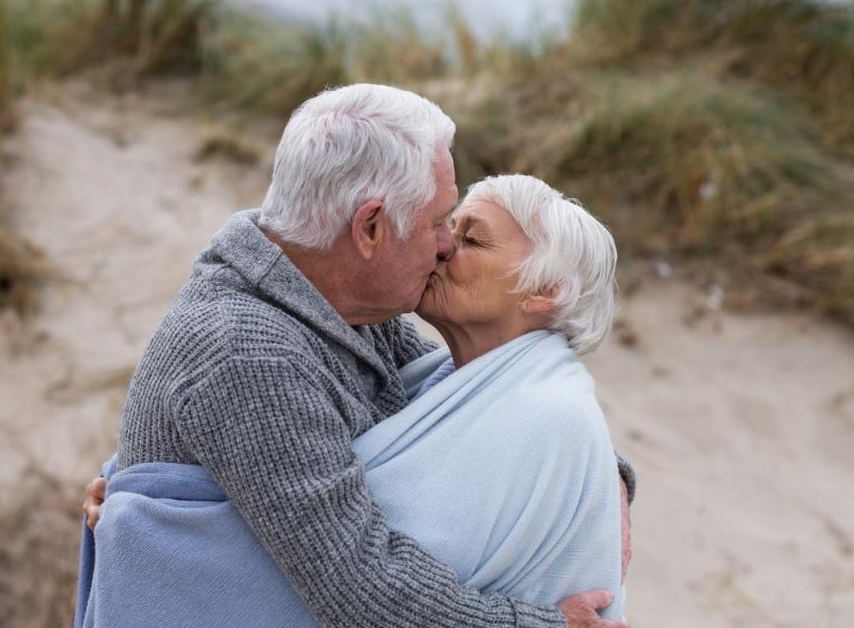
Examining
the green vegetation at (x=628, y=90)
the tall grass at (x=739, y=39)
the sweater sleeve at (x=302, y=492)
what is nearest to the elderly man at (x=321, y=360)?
the sweater sleeve at (x=302, y=492)

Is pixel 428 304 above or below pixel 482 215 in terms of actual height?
below

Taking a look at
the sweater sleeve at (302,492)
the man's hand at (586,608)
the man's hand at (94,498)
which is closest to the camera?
the sweater sleeve at (302,492)

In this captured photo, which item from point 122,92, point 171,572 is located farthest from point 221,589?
point 122,92

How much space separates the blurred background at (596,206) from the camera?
4.85 meters

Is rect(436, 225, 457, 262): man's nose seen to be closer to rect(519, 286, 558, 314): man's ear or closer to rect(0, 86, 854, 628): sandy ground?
rect(519, 286, 558, 314): man's ear

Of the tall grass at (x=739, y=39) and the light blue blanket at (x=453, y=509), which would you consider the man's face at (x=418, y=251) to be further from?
the tall grass at (x=739, y=39)

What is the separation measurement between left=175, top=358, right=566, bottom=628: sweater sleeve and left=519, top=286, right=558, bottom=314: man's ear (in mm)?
558

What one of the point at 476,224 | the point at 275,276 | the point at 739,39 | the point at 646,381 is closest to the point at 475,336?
the point at 476,224

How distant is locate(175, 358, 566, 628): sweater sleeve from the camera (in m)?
1.93

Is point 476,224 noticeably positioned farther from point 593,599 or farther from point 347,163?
point 593,599

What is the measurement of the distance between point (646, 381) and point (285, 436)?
3.89 metres

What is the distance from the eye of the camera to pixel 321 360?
2.14 m

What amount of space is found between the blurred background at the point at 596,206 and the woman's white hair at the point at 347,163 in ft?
8.99

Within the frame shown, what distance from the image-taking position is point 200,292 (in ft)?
7.00
